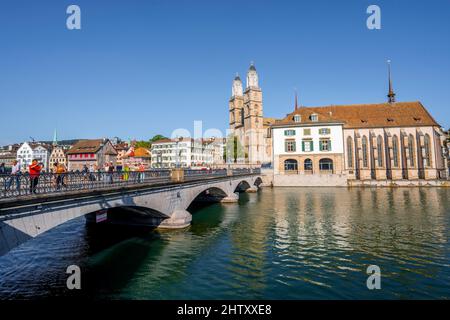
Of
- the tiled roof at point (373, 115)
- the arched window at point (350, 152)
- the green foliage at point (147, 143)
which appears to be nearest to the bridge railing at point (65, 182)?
the tiled roof at point (373, 115)

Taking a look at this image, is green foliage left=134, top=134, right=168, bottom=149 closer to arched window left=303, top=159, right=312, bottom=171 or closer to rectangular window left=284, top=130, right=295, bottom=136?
rectangular window left=284, top=130, right=295, bottom=136

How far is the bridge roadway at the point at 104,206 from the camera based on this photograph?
8570 millimetres

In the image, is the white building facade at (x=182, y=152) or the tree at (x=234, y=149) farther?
the white building facade at (x=182, y=152)

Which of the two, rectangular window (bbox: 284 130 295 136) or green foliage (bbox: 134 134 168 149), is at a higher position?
green foliage (bbox: 134 134 168 149)

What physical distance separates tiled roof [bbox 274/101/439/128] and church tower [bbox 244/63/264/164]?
Result: 1451 inches

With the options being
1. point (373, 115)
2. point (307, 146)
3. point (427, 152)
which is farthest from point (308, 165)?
point (427, 152)

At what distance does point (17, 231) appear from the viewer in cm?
861

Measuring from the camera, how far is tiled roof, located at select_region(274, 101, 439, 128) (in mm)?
56500

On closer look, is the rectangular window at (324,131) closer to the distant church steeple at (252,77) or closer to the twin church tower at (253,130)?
the twin church tower at (253,130)

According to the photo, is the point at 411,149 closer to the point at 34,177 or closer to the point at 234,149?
the point at 234,149

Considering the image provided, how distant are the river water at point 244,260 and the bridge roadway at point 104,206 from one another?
1.34 metres

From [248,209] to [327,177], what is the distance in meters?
31.0

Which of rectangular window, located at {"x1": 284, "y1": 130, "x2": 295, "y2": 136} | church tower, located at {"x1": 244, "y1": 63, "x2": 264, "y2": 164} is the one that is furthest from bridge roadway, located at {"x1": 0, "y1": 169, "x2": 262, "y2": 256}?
church tower, located at {"x1": 244, "y1": 63, "x2": 264, "y2": 164}
